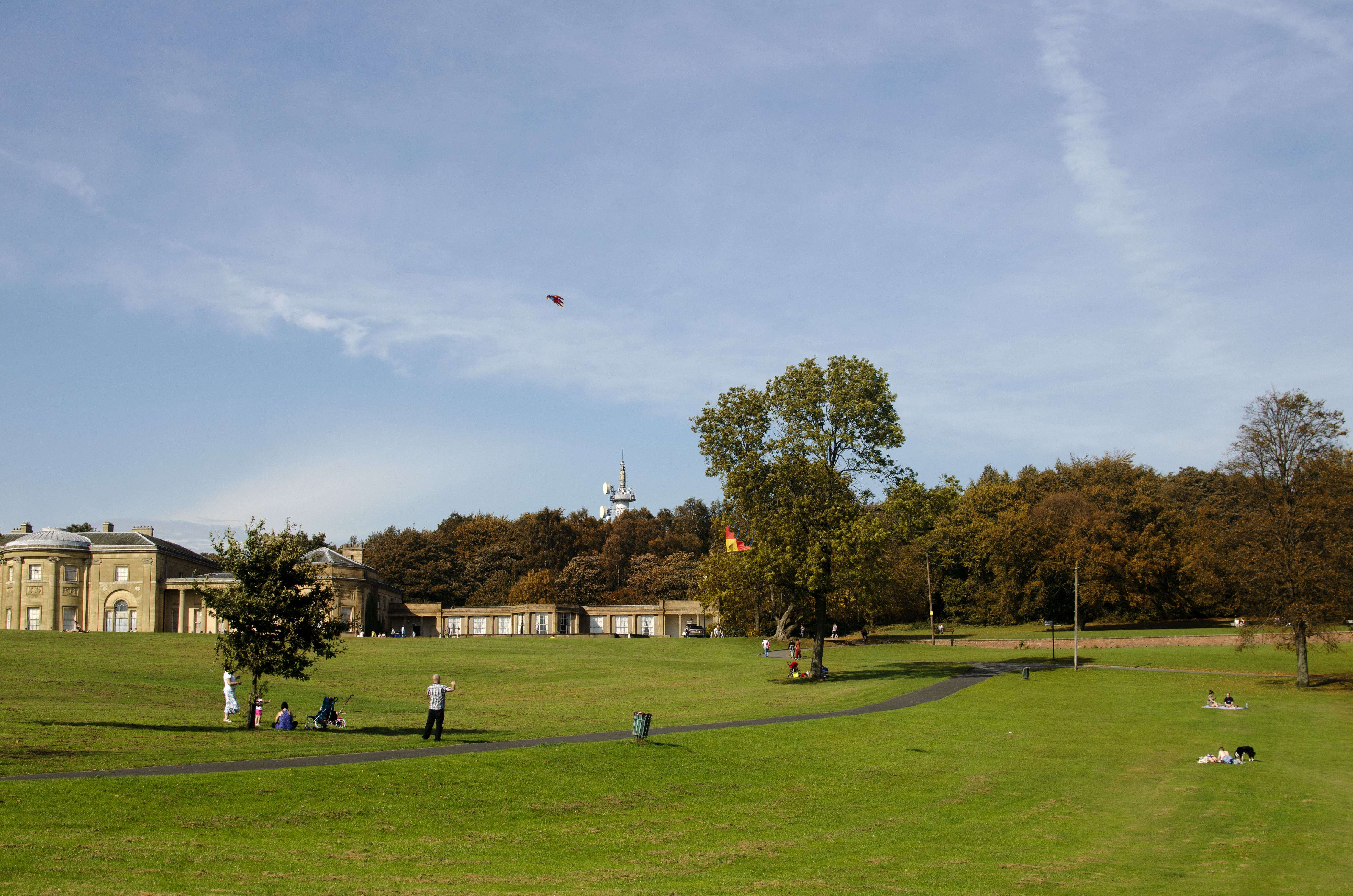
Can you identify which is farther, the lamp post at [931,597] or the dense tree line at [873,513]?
the lamp post at [931,597]

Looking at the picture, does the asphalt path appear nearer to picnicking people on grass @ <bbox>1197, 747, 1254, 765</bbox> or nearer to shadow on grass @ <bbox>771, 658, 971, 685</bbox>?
shadow on grass @ <bbox>771, 658, 971, 685</bbox>

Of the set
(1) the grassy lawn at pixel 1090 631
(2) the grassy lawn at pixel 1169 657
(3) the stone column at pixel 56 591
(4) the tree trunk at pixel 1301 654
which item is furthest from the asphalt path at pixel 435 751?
(3) the stone column at pixel 56 591

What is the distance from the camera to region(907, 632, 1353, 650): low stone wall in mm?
76562

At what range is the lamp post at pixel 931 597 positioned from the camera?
9307 centimetres

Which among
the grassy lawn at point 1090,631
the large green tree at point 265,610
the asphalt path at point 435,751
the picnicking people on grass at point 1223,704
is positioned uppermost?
the large green tree at point 265,610

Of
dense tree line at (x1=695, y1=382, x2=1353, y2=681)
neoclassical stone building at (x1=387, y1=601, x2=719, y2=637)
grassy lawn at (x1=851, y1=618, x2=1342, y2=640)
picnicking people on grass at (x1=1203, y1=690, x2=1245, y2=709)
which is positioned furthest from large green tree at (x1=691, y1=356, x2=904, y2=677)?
neoclassical stone building at (x1=387, y1=601, x2=719, y2=637)

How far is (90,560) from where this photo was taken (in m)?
99.9

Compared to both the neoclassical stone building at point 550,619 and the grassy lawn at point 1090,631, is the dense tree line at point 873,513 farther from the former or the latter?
the neoclassical stone building at point 550,619

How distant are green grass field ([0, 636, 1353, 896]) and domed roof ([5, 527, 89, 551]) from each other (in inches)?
2577

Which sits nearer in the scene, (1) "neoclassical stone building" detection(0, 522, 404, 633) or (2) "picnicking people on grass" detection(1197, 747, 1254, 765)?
(2) "picnicking people on grass" detection(1197, 747, 1254, 765)

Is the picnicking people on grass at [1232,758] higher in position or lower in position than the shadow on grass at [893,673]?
higher

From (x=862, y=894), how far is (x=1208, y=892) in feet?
23.8

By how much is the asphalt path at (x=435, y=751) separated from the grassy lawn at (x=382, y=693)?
74 cm

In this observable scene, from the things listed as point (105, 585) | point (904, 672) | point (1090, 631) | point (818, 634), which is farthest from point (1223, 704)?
point (105, 585)
